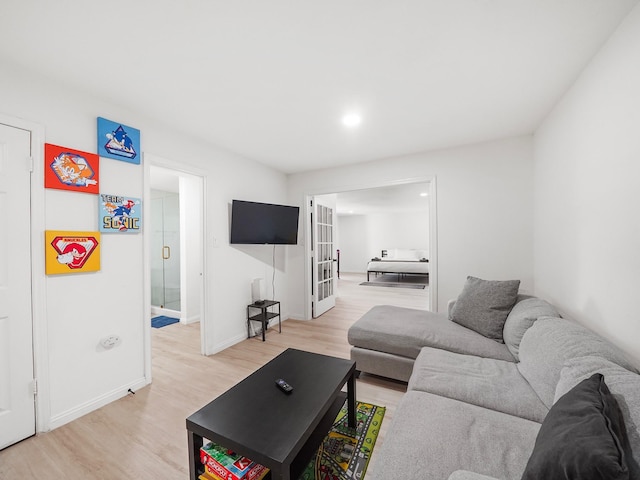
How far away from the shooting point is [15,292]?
170 cm

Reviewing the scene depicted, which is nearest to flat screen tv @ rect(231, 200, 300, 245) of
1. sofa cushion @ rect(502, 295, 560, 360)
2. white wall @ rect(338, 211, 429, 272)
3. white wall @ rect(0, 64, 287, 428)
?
white wall @ rect(0, 64, 287, 428)

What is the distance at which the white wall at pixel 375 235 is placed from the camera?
32.3 feet

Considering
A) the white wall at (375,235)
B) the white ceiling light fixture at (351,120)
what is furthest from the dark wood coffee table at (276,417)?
the white wall at (375,235)

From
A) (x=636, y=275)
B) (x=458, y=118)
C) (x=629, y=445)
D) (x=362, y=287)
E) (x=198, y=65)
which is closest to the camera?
(x=629, y=445)

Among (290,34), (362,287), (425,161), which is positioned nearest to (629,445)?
(290,34)

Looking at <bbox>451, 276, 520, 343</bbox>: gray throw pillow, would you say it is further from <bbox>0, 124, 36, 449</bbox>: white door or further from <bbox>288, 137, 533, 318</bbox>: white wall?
<bbox>0, 124, 36, 449</bbox>: white door

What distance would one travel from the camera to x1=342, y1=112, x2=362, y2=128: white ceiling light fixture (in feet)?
8.01

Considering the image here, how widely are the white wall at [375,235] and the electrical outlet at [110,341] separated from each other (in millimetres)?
9029

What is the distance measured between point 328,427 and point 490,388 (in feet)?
3.12

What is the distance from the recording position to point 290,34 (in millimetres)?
1484

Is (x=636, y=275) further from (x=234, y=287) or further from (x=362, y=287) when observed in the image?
(x=362, y=287)

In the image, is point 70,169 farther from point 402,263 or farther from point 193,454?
point 402,263

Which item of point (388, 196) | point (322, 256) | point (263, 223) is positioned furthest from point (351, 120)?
point (388, 196)

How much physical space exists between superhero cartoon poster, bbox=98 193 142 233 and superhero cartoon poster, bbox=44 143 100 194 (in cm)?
12
